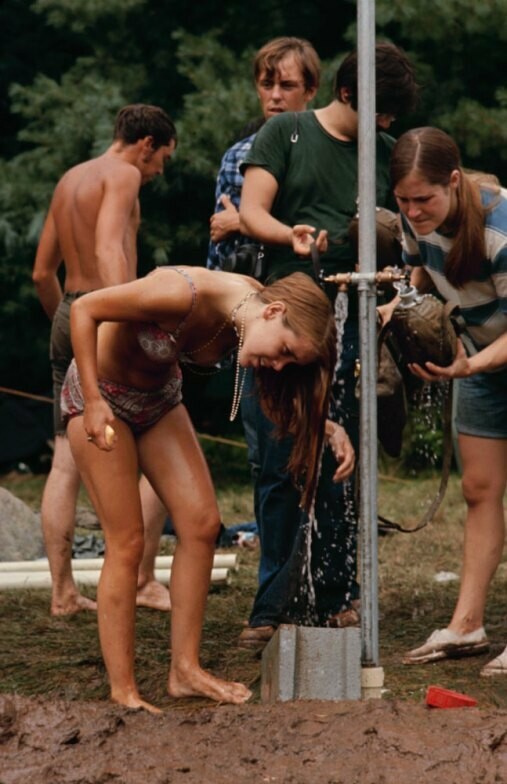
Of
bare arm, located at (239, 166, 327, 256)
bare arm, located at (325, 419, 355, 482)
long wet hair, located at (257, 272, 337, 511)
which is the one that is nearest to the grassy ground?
bare arm, located at (325, 419, 355, 482)

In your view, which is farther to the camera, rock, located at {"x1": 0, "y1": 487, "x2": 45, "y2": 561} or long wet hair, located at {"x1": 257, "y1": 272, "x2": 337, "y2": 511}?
rock, located at {"x1": 0, "y1": 487, "x2": 45, "y2": 561}

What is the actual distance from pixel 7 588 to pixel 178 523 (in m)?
2.16

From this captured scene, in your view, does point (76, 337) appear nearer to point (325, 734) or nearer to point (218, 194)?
point (325, 734)

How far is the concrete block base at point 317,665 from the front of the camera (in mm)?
4750

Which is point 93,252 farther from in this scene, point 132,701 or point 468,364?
point 132,701

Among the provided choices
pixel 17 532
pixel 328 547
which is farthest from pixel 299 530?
pixel 17 532

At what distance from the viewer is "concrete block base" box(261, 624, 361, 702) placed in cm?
475

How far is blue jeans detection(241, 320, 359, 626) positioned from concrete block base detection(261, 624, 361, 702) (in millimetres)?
981

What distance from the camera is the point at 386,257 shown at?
225 inches

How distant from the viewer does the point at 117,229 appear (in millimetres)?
6688

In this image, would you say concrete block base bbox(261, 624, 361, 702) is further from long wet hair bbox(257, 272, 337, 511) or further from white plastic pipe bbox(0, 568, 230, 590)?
white plastic pipe bbox(0, 568, 230, 590)

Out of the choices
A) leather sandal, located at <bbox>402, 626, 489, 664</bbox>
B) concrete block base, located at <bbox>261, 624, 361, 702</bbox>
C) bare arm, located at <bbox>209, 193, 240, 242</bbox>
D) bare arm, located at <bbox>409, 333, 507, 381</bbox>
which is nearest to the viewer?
concrete block base, located at <bbox>261, 624, 361, 702</bbox>

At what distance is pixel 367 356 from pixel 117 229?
2.07m

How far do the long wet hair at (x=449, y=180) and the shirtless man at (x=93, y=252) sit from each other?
1.86 meters
